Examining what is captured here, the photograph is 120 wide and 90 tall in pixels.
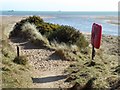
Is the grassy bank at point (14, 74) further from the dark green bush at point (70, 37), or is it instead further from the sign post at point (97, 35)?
the dark green bush at point (70, 37)


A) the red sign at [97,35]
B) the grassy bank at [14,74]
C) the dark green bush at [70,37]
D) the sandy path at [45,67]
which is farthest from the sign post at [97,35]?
the dark green bush at [70,37]

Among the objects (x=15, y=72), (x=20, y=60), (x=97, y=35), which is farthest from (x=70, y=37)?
(x=15, y=72)

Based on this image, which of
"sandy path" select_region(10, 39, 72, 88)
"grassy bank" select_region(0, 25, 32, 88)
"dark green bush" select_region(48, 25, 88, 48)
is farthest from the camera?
"dark green bush" select_region(48, 25, 88, 48)

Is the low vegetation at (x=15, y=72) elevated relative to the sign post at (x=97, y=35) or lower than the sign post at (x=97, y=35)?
lower

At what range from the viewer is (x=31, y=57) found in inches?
679

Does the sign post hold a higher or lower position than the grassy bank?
higher

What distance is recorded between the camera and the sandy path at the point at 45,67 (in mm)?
12379

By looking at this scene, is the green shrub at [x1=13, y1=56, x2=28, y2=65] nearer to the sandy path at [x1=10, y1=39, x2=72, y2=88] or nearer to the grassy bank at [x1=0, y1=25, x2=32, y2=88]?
the grassy bank at [x1=0, y1=25, x2=32, y2=88]

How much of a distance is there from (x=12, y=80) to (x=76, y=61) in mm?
6328

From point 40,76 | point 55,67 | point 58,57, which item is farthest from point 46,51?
point 40,76

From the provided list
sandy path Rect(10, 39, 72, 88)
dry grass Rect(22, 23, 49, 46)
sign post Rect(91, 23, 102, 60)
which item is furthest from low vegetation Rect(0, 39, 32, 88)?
dry grass Rect(22, 23, 49, 46)

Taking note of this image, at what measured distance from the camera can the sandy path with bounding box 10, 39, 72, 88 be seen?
12.4 metres

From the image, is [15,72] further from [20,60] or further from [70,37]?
[70,37]

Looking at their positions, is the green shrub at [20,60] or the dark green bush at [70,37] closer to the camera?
the green shrub at [20,60]
